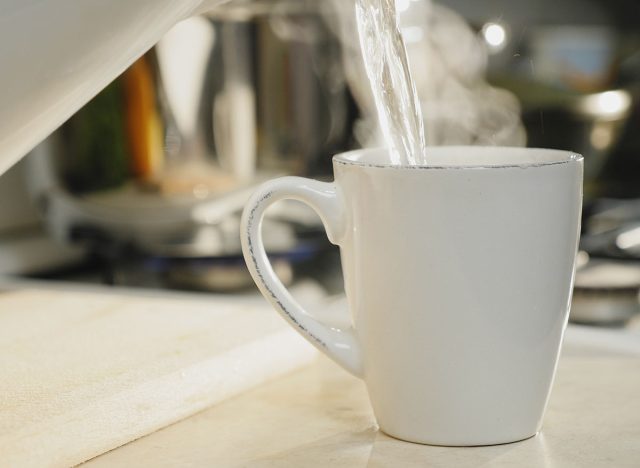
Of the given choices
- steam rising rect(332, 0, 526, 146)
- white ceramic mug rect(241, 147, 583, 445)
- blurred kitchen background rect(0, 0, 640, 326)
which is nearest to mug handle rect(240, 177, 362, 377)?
white ceramic mug rect(241, 147, 583, 445)

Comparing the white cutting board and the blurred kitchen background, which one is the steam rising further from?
the white cutting board

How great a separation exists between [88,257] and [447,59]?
0.42m

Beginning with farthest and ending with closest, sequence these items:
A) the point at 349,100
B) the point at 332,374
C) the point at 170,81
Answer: the point at 349,100
the point at 170,81
the point at 332,374

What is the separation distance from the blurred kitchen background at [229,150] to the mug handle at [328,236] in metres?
0.36

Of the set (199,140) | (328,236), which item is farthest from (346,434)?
(199,140)

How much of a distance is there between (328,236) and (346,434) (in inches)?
3.3

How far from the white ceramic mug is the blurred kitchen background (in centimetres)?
36

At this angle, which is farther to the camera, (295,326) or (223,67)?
(223,67)

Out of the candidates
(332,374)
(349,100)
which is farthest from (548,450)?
(349,100)

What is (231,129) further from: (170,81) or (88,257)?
(88,257)

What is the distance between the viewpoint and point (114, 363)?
18.3 inches

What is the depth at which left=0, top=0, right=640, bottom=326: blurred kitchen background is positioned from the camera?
824 millimetres

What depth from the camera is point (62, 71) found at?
0.36 meters

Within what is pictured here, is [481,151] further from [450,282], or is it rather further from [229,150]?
[229,150]
